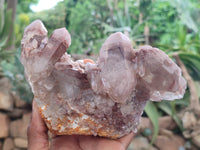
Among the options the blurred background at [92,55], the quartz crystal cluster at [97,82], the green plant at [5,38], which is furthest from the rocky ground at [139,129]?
the quartz crystal cluster at [97,82]

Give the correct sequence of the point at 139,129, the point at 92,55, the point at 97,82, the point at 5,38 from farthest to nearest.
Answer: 1. the point at 5,38
2. the point at 139,129
3. the point at 92,55
4. the point at 97,82

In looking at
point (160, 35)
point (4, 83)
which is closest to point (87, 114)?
point (4, 83)

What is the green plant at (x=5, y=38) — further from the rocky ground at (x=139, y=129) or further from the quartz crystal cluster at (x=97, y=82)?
the quartz crystal cluster at (x=97, y=82)

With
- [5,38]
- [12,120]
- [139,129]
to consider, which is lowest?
[12,120]

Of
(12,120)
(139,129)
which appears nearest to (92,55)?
(139,129)

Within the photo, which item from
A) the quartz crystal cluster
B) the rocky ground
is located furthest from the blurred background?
the quartz crystal cluster

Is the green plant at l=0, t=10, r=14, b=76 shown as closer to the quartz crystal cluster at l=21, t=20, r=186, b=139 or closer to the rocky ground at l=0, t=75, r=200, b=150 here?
the rocky ground at l=0, t=75, r=200, b=150

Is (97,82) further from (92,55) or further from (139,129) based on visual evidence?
(139,129)
